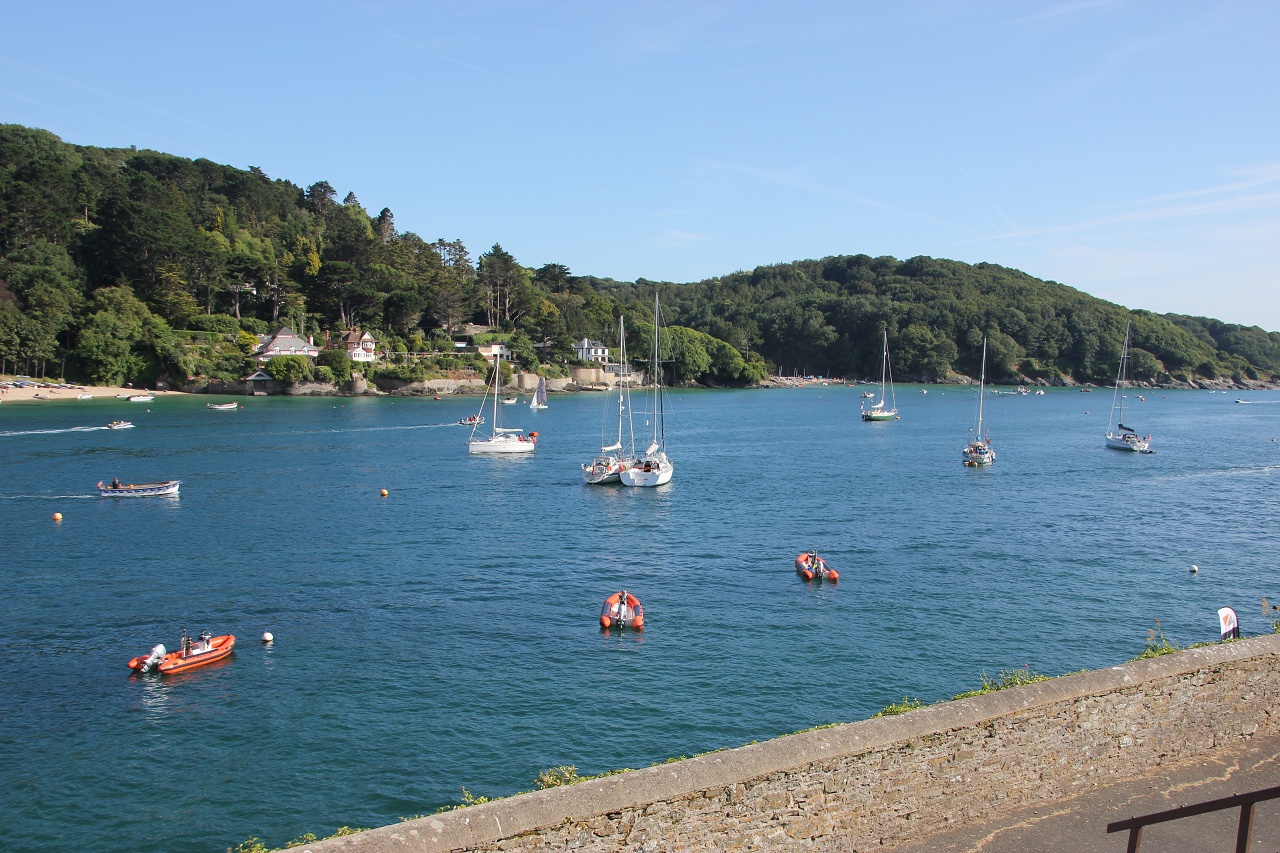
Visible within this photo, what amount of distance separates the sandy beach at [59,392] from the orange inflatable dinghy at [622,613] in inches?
4073

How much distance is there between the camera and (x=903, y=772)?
996cm

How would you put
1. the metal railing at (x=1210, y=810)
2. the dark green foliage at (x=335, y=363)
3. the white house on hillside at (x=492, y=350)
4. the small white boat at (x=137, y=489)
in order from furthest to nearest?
1. the white house on hillside at (x=492, y=350)
2. the dark green foliage at (x=335, y=363)
3. the small white boat at (x=137, y=489)
4. the metal railing at (x=1210, y=810)

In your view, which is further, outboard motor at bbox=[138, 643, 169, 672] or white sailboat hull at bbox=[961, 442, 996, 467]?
white sailboat hull at bbox=[961, 442, 996, 467]

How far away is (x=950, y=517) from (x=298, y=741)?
36.6 metres

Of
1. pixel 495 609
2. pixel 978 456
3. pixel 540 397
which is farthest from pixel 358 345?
pixel 495 609

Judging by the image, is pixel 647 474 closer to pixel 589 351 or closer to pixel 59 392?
pixel 59 392

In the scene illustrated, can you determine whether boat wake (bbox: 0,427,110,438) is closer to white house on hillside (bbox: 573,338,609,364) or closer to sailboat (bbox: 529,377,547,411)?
sailboat (bbox: 529,377,547,411)

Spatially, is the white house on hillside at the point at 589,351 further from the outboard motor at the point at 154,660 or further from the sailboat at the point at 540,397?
the outboard motor at the point at 154,660

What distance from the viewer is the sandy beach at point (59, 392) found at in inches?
4156

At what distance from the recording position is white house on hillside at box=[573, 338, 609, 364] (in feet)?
570

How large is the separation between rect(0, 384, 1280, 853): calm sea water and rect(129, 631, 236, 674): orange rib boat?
0.43 metres

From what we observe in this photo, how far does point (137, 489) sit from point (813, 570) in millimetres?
39291

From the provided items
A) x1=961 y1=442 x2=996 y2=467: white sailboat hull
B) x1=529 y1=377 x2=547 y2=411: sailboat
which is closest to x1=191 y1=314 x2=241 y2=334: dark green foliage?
x1=529 y1=377 x2=547 y2=411: sailboat

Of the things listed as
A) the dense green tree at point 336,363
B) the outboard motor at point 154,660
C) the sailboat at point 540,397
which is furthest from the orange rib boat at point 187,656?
the dense green tree at point 336,363
